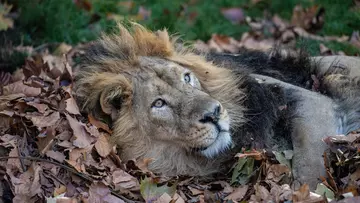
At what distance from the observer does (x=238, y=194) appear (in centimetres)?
471

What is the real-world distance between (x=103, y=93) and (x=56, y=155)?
579 millimetres

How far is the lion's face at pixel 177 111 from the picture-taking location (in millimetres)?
4777

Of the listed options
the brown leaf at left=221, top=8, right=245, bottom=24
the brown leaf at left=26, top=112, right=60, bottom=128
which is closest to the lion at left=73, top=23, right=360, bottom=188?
the brown leaf at left=26, top=112, right=60, bottom=128

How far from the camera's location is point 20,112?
17.3ft

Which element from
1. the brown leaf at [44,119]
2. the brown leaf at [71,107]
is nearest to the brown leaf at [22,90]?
the brown leaf at [44,119]

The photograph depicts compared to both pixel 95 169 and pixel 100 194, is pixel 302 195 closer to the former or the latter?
pixel 100 194

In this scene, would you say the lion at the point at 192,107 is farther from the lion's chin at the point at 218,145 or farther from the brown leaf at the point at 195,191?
the brown leaf at the point at 195,191

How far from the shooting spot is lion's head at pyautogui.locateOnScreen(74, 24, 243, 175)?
4.84m

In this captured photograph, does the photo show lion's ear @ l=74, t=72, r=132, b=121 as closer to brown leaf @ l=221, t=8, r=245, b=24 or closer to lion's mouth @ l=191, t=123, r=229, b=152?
lion's mouth @ l=191, t=123, r=229, b=152

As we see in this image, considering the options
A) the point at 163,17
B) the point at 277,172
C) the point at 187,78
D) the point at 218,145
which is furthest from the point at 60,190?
the point at 163,17

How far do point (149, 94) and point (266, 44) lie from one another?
4088 millimetres

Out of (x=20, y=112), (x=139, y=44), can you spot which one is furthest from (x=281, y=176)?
(x=20, y=112)

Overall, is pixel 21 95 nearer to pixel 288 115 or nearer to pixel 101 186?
pixel 101 186

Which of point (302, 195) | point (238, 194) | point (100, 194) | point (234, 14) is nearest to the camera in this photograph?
point (302, 195)
